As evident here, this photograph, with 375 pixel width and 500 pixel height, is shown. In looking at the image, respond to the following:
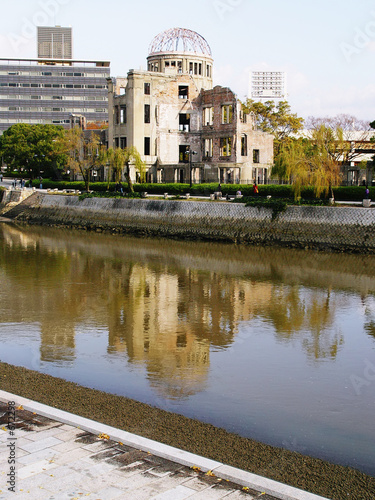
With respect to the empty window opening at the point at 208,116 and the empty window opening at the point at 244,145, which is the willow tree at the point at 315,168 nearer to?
the empty window opening at the point at 244,145

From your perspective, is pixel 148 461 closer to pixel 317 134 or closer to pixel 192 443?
pixel 192 443

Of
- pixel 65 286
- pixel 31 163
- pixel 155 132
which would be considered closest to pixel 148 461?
pixel 65 286

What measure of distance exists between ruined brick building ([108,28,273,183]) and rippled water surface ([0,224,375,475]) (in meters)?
28.6

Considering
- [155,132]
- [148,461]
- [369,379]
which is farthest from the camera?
[155,132]

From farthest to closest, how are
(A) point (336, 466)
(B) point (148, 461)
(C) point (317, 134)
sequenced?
1. (C) point (317, 134)
2. (A) point (336, 466)
3. (B) point (148, 461)

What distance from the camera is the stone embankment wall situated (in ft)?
127

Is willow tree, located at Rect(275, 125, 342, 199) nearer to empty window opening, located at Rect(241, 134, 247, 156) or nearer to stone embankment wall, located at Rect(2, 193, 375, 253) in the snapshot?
stone embankment wall, located at Rect(2, 193, 375, 253)

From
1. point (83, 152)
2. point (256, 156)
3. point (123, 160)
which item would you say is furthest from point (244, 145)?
point (83, 152)

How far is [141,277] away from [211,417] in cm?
1835

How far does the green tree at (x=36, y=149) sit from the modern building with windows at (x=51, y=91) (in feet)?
149

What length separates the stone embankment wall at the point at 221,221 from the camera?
38562 mm

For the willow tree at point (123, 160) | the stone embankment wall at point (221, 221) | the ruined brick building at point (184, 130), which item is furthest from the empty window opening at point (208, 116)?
the stone embankment wall at point (221, 221)

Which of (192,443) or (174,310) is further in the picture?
(174,310)

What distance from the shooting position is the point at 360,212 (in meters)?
38.3
